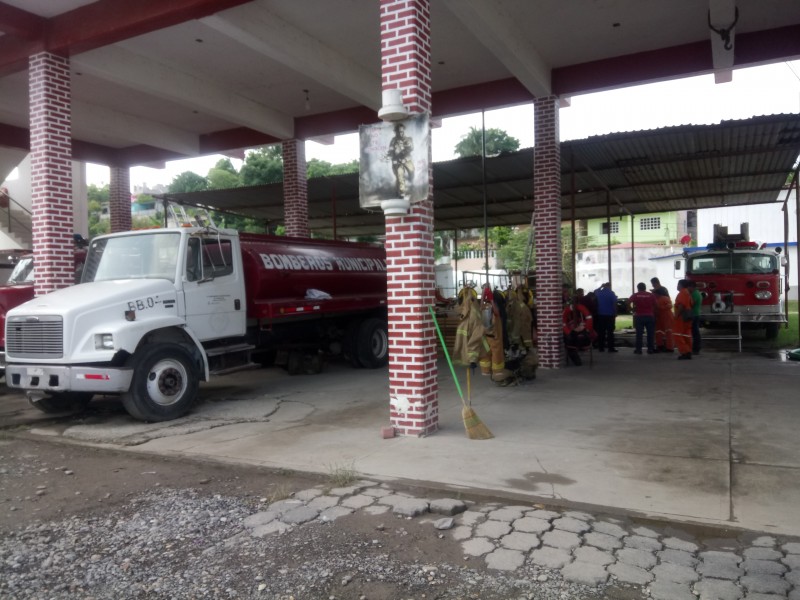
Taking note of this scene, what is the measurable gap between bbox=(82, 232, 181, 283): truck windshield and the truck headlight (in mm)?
1239

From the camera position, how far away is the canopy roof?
1173cm

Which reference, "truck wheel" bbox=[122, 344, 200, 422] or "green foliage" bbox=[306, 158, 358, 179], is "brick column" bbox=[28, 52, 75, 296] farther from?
"green foliage" bbox=[306, 158, 358, 179]

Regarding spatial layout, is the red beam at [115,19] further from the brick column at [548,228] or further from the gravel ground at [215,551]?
the gravel ground at [215,551]

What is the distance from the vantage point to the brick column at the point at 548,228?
37.6 ft

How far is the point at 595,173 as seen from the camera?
48.1 feet

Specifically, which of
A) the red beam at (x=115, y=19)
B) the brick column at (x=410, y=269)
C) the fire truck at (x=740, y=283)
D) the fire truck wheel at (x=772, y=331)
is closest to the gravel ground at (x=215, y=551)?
the brick column at (x=410, y=269)

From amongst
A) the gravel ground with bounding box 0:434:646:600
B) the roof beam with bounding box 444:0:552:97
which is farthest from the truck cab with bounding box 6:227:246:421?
the roof beam with bounding box 444:0:552:97

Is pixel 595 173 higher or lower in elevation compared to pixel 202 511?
higher

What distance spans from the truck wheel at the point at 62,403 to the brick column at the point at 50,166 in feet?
7.68

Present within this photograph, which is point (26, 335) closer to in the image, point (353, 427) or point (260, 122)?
point (353, 427)

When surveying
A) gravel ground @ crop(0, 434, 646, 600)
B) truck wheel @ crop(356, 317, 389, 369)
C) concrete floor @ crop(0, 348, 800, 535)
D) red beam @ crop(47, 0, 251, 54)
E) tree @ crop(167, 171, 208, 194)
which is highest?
tree @ crop(167, 171, 208, 194)

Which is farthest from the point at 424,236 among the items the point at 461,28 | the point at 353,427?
the point at 461,28

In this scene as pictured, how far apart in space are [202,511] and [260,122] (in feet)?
36.7

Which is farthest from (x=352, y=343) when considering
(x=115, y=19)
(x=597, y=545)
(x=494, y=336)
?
(x=597, y=545)
